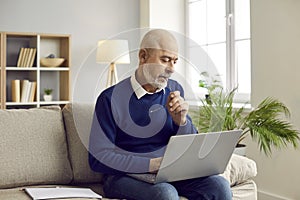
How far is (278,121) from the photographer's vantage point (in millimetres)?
3062

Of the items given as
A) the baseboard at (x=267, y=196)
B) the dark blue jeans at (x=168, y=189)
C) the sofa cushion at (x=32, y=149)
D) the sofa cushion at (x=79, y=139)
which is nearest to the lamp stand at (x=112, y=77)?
the sofa cushion at (x=79, y=139)

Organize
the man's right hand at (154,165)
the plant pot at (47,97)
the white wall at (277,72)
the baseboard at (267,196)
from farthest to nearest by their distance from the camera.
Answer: the plant pot at (47,97) → the baseboard at (267,196) → the white wall at (277,72) → the man's right hand at (154,165)

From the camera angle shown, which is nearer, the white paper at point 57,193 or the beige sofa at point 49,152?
the white paper at point 57,193

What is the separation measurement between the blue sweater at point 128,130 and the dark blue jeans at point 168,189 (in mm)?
56

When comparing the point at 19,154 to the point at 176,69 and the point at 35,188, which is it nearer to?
the point at 35,188

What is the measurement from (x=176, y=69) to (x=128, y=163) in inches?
19.8

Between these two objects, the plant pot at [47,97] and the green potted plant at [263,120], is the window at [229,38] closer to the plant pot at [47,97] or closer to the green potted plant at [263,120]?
the green potted plant at [263,120]

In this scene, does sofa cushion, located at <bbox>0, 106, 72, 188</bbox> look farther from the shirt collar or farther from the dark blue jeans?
the shirt collar

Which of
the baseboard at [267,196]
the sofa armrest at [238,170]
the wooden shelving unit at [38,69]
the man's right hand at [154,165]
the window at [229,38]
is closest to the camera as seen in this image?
the man's right hand at [154,165]

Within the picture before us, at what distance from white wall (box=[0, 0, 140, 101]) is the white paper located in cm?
283

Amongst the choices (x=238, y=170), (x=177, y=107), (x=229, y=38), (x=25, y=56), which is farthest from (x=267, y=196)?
(x=25, y=56)

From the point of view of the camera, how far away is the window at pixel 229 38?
3963 mm

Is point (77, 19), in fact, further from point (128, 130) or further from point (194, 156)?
point (194, 156)

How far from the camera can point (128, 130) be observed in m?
2.04
